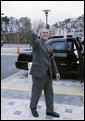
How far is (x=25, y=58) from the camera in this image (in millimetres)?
6035

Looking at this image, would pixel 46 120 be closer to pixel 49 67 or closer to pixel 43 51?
pixel 49 67

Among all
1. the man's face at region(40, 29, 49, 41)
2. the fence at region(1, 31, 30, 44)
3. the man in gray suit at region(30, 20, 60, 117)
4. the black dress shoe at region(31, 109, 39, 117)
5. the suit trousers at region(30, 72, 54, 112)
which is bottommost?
the black dress shoe at region(31, 109, 39, 117)

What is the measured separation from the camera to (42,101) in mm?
3904

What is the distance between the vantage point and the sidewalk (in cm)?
323

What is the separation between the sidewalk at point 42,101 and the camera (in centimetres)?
323

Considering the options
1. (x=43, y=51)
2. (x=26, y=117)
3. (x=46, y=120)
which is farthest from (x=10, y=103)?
(x=43, y=51)

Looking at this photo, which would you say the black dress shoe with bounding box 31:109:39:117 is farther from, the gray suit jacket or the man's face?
the man's face

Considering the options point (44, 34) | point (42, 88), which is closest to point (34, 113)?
point (42, 88)

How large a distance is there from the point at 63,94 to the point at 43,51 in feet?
6.09

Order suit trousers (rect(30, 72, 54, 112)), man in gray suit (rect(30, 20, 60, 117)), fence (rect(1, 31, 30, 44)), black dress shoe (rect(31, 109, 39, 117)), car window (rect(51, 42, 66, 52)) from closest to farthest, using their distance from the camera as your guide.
→ man in gray suit (rect(30, 20, 60, 117))
suit trousers (rect(30, 72, 54, 112))
black dress shoe (rect(31, 109, 39, 117))
car window (rect(51, 42, 66, 52))
fence (rect(1, 31, 30, 44))

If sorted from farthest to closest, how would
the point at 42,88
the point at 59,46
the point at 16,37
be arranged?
the point at 16,37
the point at 59,46
the point at 42,88

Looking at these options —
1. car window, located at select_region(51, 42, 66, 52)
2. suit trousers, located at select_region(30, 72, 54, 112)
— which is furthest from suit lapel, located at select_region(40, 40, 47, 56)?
car window, located at select_region(51, 42, 66, 52)

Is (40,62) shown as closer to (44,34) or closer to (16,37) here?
(44,34)

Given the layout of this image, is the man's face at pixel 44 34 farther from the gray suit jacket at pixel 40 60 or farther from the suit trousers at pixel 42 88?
the suit trousers at pixel 42 88
